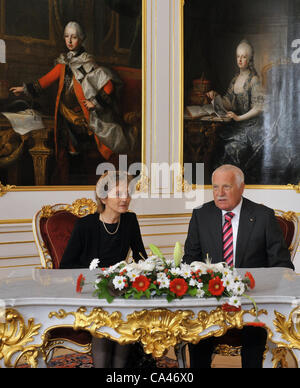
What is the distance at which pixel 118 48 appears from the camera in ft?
24.1

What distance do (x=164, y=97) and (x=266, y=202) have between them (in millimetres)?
2139

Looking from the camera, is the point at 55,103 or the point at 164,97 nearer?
the point at 55,103

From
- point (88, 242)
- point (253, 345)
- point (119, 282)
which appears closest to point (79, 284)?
point (119, 282)

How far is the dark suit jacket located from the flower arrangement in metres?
1.21

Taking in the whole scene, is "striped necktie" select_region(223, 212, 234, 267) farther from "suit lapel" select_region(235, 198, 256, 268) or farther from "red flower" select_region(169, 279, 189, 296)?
"red flower" select_region(169, 279, 189, 296)

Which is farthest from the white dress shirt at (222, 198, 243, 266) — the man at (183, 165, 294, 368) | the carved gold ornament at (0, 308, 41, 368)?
the carved gold ornament at (0, 308, 41, 368)

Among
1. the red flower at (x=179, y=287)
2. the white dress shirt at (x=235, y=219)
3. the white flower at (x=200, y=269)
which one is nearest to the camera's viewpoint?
the red flower at (x=179, y=287)

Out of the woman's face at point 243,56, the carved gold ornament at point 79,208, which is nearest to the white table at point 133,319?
the carved gold ornament at point 79,208

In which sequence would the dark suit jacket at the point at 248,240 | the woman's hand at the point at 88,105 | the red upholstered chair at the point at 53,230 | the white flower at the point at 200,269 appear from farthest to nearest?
the woman's hand at the point at 88,105 < the red upholstered chair at the point at 53,230 < the dark suit jacket at the point at 248,240 < the white flower at the point at 200,269

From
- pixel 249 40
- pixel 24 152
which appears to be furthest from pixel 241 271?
pixel 249 40

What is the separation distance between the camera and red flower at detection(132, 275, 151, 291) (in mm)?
2941

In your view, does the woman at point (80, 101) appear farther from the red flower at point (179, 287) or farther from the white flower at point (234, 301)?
the white flower at point (234, 301)

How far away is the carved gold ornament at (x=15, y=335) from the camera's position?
295cm

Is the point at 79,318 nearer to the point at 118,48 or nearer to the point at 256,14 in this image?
the point at 118,48
